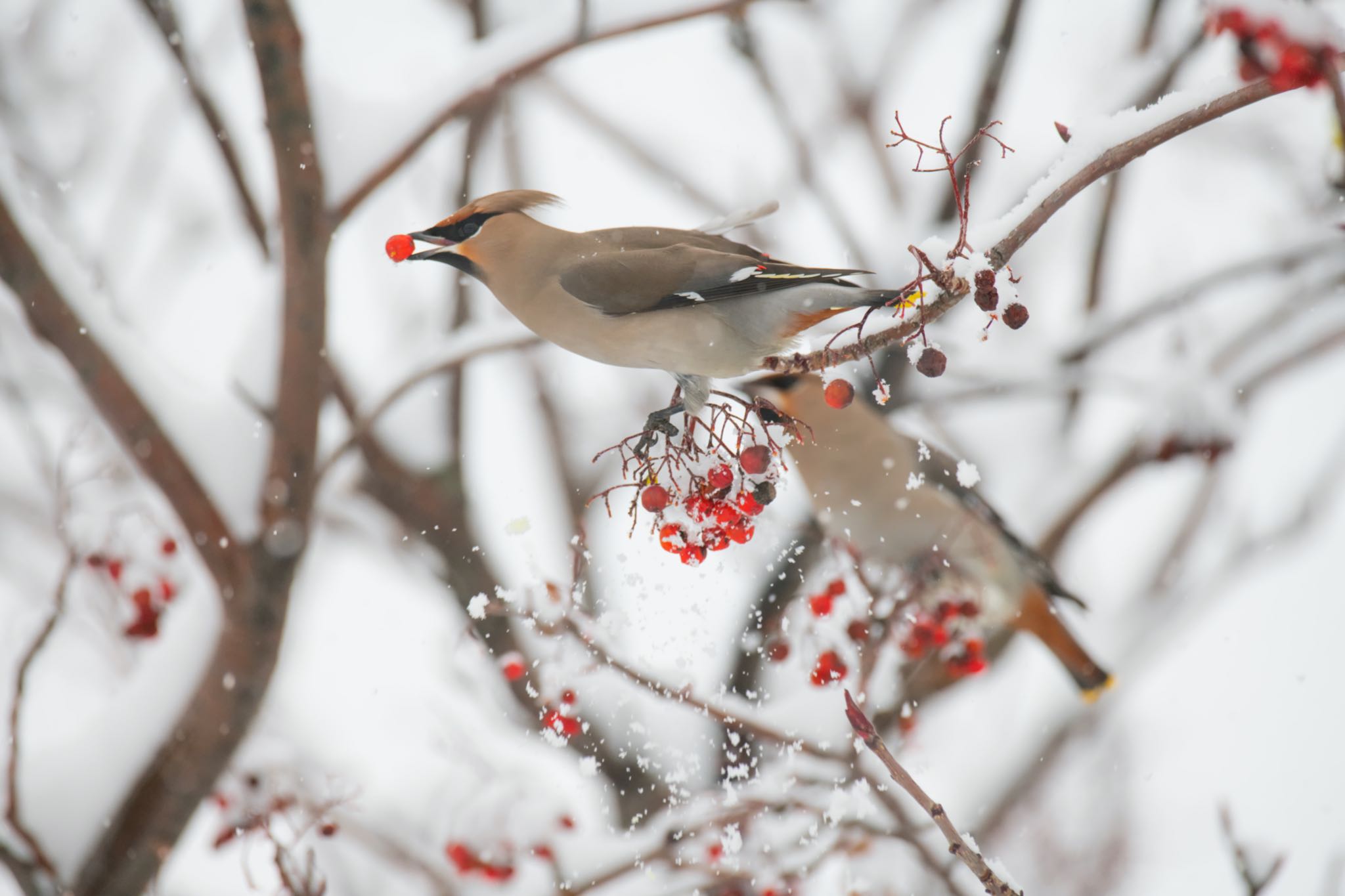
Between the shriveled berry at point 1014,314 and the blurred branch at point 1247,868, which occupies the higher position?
the shriveled berry at point 1014,314

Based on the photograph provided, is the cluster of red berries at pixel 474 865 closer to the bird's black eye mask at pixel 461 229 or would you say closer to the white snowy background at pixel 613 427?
the white snowy background at pixel 613 427

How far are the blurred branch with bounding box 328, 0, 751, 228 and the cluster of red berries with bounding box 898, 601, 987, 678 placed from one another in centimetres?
110

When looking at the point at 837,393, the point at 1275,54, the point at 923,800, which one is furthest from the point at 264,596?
the point at 1275,54

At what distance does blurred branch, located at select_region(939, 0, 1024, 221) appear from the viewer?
1770 millimetres

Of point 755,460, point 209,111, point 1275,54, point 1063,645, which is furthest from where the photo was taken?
point 1063,645

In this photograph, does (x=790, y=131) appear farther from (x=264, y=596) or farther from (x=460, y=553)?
(x=264, y=596)

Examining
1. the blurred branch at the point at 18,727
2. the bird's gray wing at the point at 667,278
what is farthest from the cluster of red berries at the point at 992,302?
the blurred branch at the point at 18,727

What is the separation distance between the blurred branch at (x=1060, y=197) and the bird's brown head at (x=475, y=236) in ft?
1.57

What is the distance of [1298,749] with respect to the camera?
2164 millimetres

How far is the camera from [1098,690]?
2.36 metres

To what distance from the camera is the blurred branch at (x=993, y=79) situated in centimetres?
177

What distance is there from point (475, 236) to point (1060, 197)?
2.32 feet

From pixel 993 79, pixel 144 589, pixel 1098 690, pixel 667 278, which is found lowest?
pixel 1098 690

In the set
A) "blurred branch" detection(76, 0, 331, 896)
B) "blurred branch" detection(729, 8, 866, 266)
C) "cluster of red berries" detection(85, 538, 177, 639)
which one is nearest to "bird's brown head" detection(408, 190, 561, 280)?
"blurred branch" detection(76, 0, 331, 896)
